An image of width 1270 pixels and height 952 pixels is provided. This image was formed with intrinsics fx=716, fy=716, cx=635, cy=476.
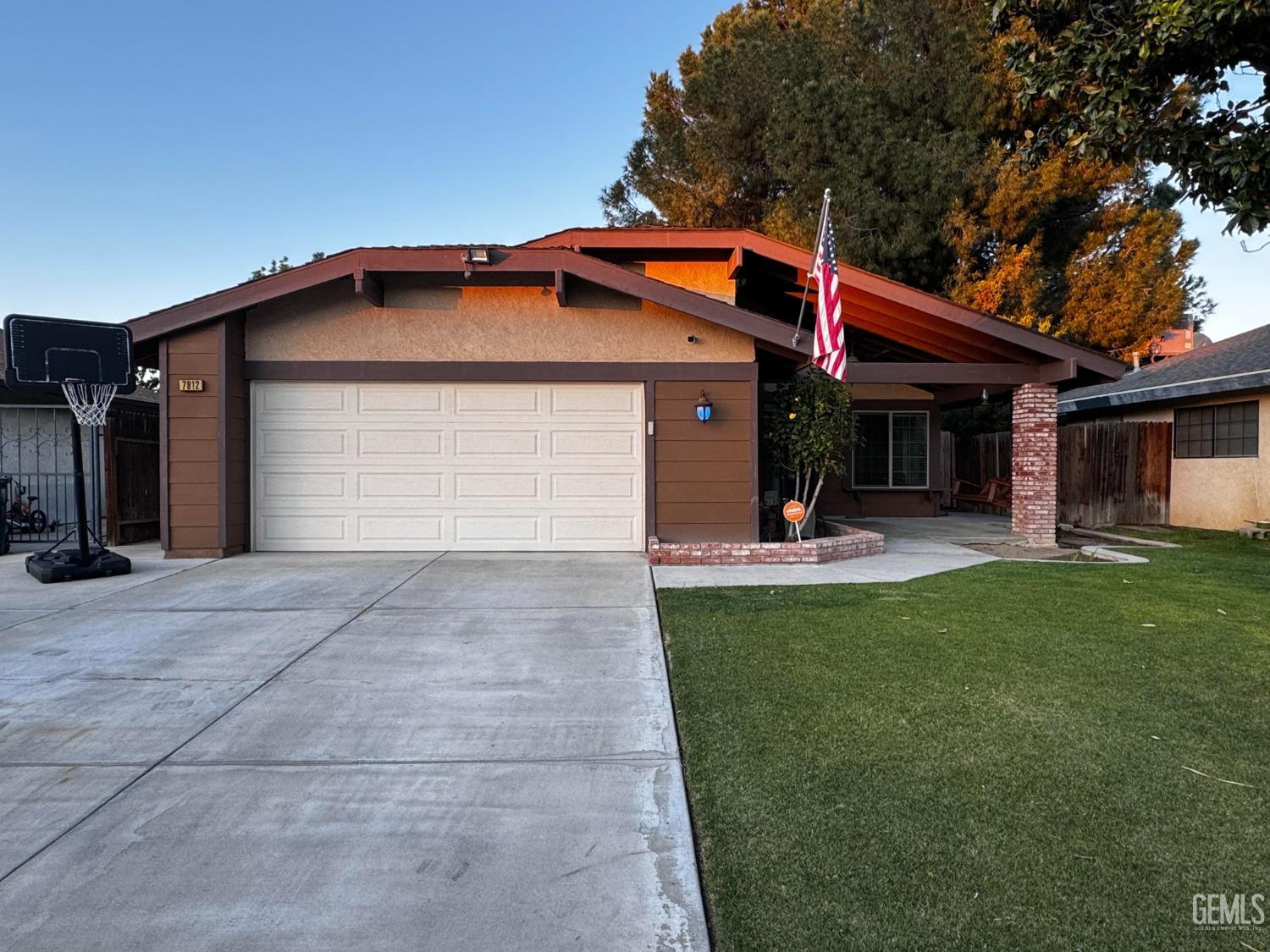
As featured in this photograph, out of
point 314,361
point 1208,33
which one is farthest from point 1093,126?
point 314,361

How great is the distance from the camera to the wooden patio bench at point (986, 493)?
15.2 meters

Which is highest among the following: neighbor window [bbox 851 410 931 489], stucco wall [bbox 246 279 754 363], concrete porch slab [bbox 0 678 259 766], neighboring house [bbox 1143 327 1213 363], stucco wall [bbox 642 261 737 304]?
neighboring house [bbox 1143 327 1213 363]

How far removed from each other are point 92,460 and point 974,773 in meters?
10.2

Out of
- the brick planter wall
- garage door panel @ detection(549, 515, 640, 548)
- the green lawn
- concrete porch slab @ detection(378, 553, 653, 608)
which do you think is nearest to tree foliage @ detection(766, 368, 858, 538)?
the brick planter wall

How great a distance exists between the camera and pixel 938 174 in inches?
620

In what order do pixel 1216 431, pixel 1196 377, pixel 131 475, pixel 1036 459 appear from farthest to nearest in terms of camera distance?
pixel 1196 377 < pixel 1216 431 < pixel 131 475 < pixel 1036 459

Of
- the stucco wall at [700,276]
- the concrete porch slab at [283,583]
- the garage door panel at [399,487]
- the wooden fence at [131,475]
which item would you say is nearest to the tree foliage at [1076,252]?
the stucco wall at [700,276]

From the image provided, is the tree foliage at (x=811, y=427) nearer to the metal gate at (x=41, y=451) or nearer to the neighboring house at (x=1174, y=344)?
the metal gate at (x=41, y=451)

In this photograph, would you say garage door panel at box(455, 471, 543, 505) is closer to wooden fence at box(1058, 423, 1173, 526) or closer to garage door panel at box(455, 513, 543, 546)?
garage door panel at box(455, 513, 543, 546)

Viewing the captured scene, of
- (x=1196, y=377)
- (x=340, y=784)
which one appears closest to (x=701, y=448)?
(x=340, y=784)

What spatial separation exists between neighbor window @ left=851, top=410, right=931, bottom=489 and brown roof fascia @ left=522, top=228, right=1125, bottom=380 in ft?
16.8

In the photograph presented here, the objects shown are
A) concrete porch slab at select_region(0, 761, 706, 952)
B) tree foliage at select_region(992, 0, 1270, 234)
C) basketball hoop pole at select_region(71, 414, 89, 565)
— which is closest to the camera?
concrete porch slab at select_region(0, 761, 706, 952)

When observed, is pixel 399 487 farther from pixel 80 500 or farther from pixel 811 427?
pixel 811 427

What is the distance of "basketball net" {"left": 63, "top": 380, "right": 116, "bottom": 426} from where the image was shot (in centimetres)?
777
